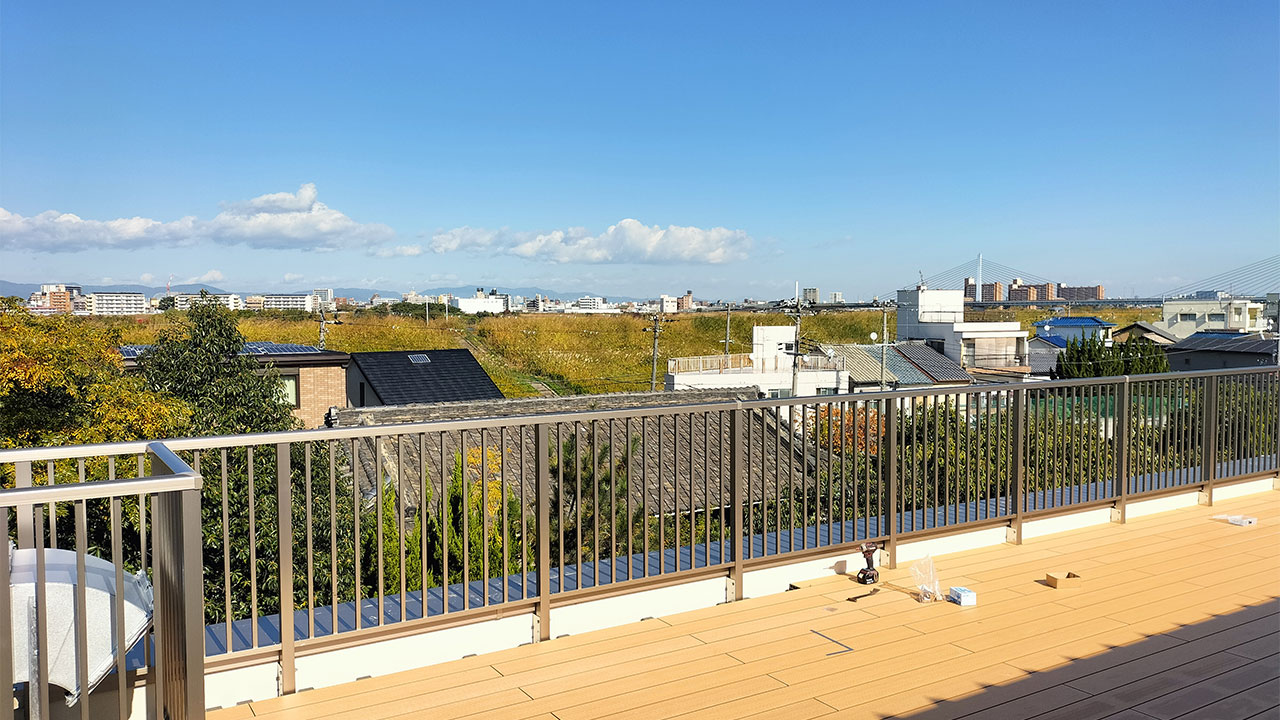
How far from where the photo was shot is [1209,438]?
5.96 meters

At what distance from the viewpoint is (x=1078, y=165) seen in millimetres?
69250

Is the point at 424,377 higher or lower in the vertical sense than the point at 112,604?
lower

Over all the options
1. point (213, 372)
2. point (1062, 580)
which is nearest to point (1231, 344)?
point (1062, 580)

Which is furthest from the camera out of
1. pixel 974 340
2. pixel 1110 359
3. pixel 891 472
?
pixel 974 340

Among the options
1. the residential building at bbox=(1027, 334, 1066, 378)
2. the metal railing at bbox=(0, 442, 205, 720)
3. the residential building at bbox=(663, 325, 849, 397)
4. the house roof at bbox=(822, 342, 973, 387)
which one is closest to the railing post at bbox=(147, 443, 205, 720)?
the metal railing at bbox=(0, 442, 205, 720)

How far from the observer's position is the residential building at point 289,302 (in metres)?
51.4

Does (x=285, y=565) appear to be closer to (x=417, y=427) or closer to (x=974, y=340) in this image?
(x=417, y=427)

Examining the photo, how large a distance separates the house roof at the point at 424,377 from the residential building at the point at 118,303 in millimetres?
27527

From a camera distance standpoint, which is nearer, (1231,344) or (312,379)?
(312,379)

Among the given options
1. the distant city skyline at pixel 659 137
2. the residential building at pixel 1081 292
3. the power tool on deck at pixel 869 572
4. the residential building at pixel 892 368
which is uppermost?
the distant city skyline at pixel 659 137

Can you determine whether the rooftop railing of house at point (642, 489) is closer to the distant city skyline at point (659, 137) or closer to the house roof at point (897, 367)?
the distant city skyline at point (659, 137)

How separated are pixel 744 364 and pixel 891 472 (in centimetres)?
2837

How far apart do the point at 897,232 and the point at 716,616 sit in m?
76.2

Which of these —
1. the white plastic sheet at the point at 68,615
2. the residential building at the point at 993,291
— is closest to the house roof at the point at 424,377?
the white plastic sheet at the point at 68,615
